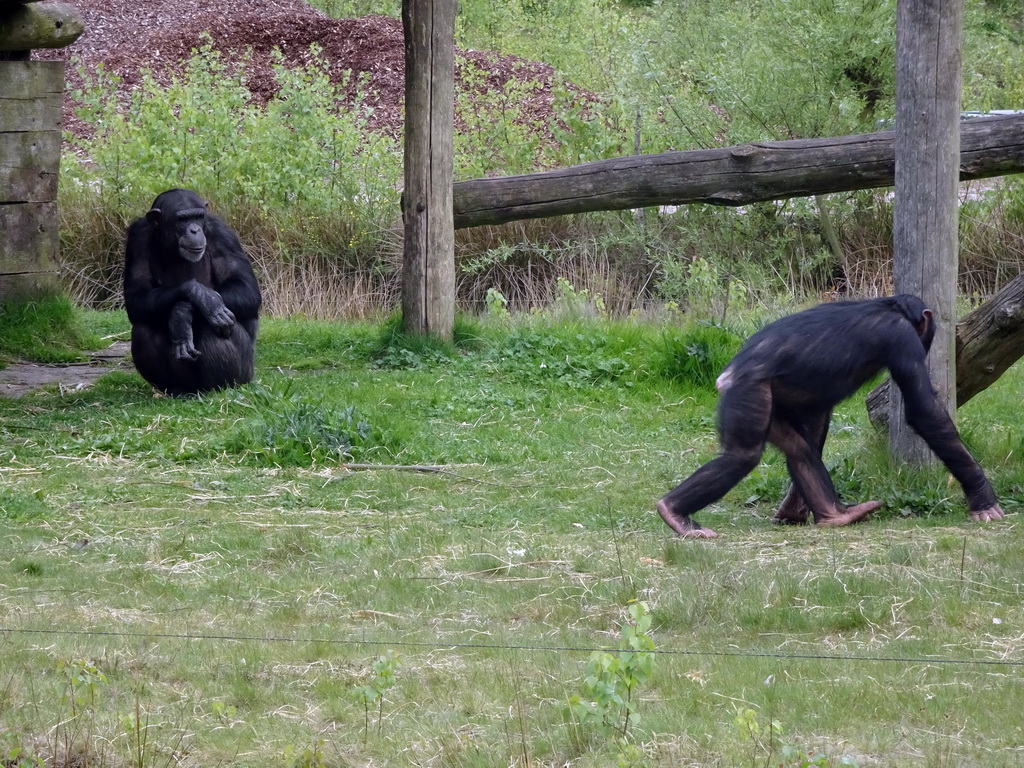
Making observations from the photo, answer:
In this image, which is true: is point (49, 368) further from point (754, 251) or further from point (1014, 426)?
point (754, 251)

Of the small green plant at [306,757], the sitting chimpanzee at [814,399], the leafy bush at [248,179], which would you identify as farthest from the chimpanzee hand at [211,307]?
the small green plant at [306,757]

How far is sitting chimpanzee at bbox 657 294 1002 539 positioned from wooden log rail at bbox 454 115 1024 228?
6.58ft

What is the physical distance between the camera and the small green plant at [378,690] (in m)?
3.02

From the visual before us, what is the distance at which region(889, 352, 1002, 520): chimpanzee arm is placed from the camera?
214 inches

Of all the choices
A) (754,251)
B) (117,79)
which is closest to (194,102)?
(117,79)

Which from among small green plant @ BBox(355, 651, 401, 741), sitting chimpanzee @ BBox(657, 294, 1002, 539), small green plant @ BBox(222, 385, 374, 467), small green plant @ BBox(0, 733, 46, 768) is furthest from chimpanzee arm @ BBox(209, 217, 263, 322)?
small green plant @ BBox(0, 733, 46, 768)

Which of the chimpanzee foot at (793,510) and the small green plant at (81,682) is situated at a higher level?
the small green plant at (81,682)

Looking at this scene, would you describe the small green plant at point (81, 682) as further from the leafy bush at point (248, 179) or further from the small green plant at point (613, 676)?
the leafy bush at point (248, 179)

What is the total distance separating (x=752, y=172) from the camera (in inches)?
312

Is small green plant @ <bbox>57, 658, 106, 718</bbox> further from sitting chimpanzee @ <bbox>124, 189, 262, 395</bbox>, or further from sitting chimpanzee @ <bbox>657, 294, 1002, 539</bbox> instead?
sitting chimpanzee @ <bbox>124, 189, 262, 395</bbox>

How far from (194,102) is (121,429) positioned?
10.3 metres

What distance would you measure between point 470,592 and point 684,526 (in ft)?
3.96

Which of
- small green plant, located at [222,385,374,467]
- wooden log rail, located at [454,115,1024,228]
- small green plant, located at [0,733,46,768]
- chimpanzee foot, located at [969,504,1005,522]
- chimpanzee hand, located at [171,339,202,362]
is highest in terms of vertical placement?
wooden log rail, located at [454,115,1024,228]

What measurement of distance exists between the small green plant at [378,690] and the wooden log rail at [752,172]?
17.0ft
